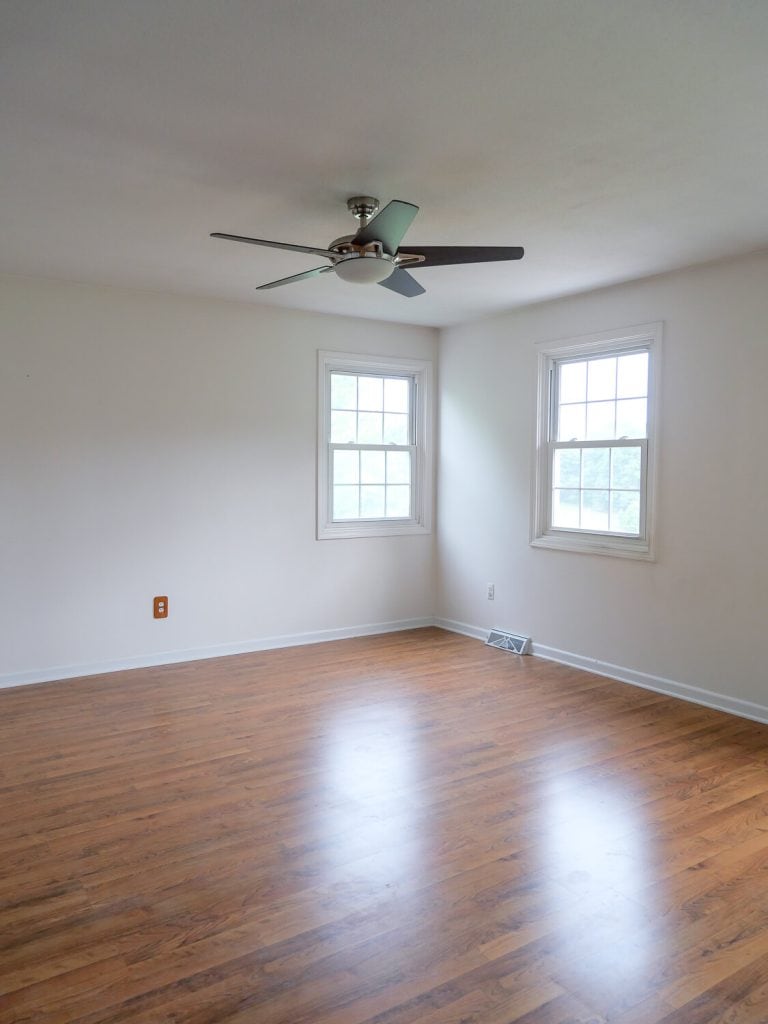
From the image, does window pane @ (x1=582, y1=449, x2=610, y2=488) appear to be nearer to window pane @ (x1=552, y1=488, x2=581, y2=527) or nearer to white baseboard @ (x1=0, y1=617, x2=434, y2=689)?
window pane @ (x1=552, y1=488, x2=581, y2=527)

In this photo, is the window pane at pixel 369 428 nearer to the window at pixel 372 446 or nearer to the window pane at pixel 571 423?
the window at pixel 372 446

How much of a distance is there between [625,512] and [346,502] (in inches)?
83.3

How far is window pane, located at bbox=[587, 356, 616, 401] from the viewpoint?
4.59 m

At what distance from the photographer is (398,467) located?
584cm

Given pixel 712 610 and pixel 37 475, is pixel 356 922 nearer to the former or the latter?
pixel 712 610

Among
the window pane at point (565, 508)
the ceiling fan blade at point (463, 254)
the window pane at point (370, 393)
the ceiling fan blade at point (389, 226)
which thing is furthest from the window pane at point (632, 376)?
the ceiling fan blade at point (389, 226)

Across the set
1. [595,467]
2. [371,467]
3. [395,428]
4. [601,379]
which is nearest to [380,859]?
[595,467]

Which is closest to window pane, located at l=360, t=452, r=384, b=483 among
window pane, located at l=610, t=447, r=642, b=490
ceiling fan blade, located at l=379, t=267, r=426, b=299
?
window pane, located at l=610, t=447, r=642, b=490

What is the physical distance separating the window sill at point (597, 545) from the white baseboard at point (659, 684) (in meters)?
0.70

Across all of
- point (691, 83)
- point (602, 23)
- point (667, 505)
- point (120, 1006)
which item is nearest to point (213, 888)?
point (120, 1006)

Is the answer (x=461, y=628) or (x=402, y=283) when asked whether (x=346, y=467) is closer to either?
(x=461, y=628)

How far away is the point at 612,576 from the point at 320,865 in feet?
9.20

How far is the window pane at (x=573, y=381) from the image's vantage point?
4.81 m

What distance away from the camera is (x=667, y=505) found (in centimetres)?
419
